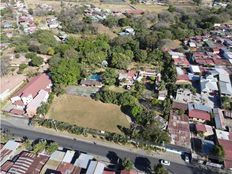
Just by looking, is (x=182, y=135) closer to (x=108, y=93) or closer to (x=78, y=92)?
(x=108, y=93)

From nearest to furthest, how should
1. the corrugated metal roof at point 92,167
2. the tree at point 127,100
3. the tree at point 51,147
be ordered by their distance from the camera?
the corrugated metal roof at point 92,167
the tree at point 51,147
the tree at point 127,100

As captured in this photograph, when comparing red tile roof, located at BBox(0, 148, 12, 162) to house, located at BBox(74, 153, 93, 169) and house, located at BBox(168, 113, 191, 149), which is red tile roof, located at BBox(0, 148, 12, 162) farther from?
house, located at BBox(168, 113, 191, 149)

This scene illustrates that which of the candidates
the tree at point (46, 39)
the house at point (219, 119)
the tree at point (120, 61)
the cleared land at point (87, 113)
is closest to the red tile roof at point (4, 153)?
the cleared land at point (87, 113)

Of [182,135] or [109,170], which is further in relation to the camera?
[182,135]

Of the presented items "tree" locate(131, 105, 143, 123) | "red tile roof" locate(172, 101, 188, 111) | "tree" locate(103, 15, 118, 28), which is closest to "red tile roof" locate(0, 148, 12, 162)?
"tree" locate(131, 105, 143, 123)

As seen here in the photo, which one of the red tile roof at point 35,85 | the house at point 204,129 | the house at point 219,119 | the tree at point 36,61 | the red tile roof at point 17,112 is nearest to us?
the house at point 204,129

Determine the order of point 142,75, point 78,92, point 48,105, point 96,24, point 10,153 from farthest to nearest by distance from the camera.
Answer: point 96,24 → point 142,75 → point 78,92 → point 48,105 → point 10,153

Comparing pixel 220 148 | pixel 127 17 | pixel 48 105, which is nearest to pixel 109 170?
pixel 220 148

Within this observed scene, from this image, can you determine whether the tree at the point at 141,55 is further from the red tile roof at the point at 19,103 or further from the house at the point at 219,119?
the red tile roof at the point at 19,103

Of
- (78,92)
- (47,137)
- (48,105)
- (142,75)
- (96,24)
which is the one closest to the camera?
(47,137)
